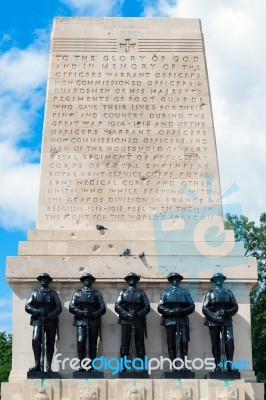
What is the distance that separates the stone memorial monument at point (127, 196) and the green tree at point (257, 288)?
1404cm

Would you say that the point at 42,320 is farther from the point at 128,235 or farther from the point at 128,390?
the point at 128,235

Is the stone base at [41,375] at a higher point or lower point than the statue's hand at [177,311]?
lower

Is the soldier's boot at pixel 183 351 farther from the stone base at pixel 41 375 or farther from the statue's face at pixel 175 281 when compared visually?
the stone base at pixel 41 375

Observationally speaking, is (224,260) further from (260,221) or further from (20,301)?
(260,221)

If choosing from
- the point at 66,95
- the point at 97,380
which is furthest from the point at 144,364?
the point at 66,95

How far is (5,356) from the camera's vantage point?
4616 cm

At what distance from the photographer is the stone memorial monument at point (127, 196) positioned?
1764cm

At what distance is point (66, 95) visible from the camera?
67.4 ft

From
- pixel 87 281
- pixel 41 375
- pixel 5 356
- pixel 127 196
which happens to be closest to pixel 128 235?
pixel 127 196

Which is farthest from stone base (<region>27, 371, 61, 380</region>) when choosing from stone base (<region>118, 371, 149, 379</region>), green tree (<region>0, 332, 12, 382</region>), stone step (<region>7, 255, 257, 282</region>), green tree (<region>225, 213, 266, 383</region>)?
green tree (<region>0, 332, 12, 382</region>)

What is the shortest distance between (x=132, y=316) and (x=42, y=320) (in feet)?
6.49

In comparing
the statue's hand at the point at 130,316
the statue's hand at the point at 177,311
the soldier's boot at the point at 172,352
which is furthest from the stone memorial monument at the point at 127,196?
the statue's hand at the point at 177,311

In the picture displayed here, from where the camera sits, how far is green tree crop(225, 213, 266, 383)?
32.4 m

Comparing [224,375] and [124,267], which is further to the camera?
[124,267]
